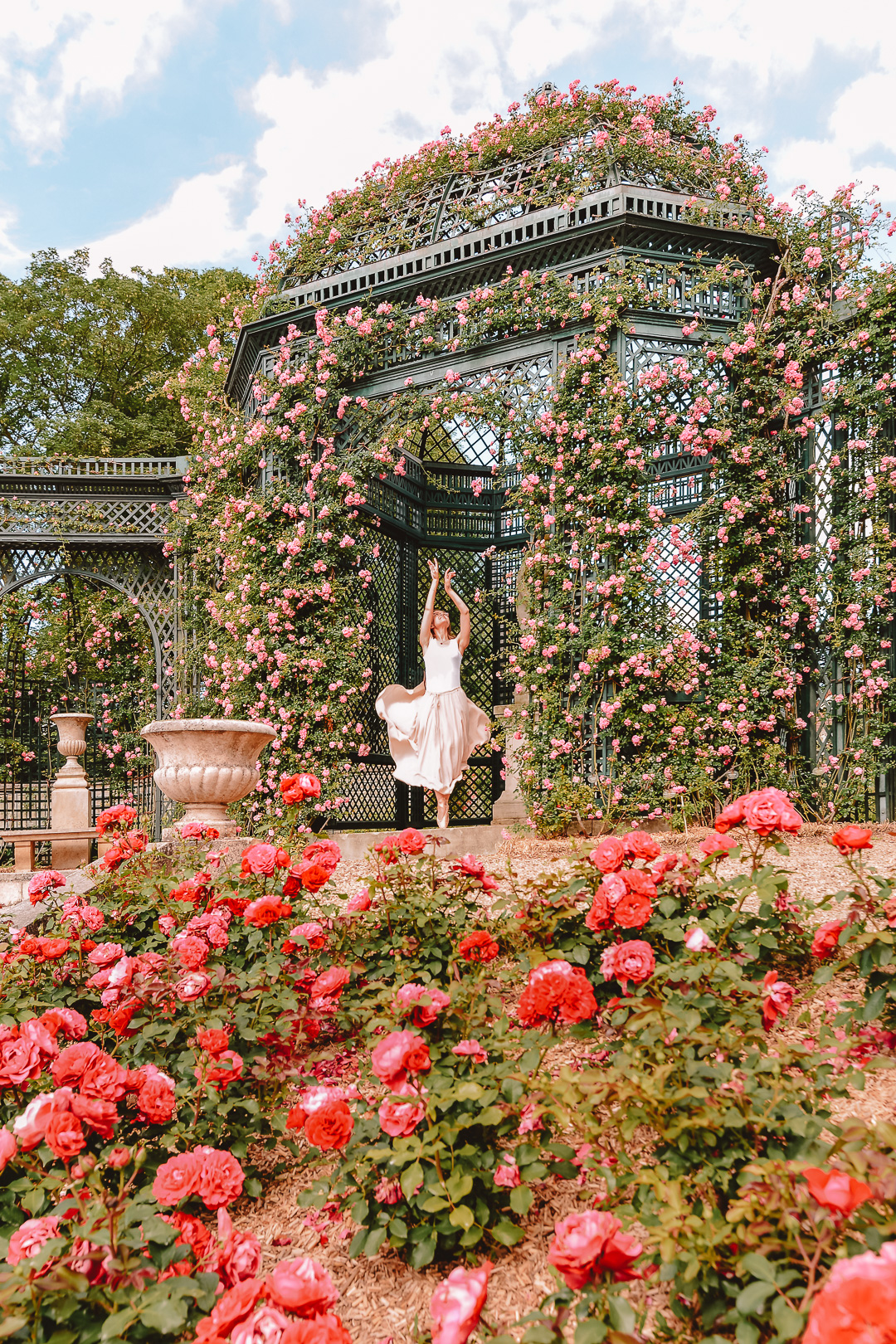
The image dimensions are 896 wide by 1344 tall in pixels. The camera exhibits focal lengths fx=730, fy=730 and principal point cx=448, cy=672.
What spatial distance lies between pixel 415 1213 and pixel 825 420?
6.95 metres

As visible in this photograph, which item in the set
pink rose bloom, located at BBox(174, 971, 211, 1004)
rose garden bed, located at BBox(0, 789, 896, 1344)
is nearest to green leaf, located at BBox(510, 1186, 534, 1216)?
rose garden bed, located at BBox(0, 789, 896, 1344)

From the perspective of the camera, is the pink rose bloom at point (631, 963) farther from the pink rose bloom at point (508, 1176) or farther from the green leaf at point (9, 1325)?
the green leaf at point (9, 1325)

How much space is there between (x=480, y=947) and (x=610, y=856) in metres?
0.47

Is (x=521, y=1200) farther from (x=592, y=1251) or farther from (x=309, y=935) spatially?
(x=309, y=935)

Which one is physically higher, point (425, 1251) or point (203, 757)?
point (203, 757)

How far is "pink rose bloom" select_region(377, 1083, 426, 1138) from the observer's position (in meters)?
1.39

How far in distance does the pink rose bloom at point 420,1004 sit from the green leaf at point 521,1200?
37cm

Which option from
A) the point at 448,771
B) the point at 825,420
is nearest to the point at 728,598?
the point at 825,420

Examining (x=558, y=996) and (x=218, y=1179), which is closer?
(x=218, y=1179)

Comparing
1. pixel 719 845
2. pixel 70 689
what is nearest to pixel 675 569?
pixel 719 845

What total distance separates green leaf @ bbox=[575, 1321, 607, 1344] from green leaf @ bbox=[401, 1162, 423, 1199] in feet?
1.49

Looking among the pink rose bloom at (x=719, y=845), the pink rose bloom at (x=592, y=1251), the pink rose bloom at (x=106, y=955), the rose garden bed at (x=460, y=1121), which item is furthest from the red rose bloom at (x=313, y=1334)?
the pink rose bloom at (x=719, y=845)

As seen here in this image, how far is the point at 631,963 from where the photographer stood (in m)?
1.74

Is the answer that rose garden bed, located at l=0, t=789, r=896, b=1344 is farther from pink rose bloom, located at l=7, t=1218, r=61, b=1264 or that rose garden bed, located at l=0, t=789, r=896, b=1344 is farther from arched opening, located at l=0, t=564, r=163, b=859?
arched opening, located at l=0, t=564, r=163, b=859
